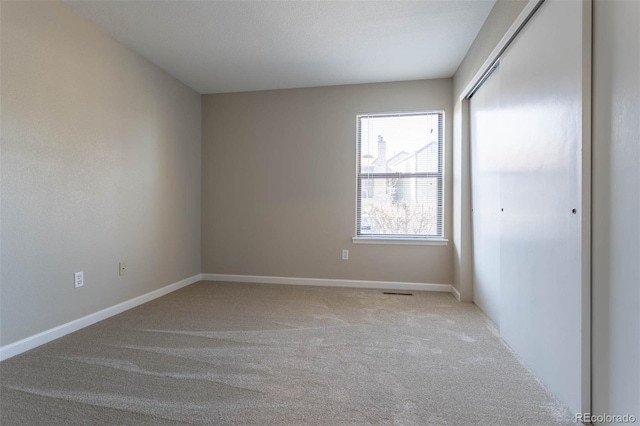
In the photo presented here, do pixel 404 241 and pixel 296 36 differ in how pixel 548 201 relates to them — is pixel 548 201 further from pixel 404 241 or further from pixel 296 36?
pixel 296 36

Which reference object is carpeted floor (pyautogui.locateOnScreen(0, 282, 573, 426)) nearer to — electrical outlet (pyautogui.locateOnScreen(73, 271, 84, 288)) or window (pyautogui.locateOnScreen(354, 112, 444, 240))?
electrical outlet (pyautogui.locateOnScreen(73, 271, 84, 288))

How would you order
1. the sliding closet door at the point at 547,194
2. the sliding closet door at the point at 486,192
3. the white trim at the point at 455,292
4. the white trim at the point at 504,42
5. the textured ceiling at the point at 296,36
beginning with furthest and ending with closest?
the white trim at the point at 455,292 → the sliding closet door at the point at 486,192 → the textured ceiling at the point at 296,36 → the white trim at the point at 504,42 → the sliding closet door at the point at 547,194

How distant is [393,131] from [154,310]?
10.9ft

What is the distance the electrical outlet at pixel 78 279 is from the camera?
246cm

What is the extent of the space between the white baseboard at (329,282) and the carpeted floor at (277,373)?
801 mm

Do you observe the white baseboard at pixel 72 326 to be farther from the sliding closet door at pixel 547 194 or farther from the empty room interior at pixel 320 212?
the sliding closet door at pixel 547 194

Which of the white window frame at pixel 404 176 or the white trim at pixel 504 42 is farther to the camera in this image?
the white window frame at pixel 404 176

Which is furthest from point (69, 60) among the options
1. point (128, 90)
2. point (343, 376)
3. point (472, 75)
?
point (472, 75)

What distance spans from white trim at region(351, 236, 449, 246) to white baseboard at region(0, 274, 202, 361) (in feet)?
7.83

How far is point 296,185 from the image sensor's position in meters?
3.99

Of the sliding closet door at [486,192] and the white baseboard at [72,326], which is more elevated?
the sliding closet door at [486,192]

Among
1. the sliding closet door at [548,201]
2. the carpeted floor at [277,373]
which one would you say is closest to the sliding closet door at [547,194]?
the sliding closet door at [548,201]

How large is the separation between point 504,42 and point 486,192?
1.23 metres

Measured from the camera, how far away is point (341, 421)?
54.7 inches
